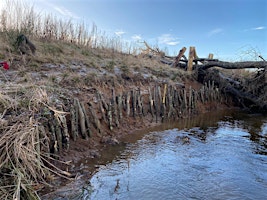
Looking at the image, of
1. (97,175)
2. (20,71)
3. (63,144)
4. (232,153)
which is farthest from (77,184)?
(20,71)

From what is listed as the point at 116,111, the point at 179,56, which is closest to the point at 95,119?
the point at 116,111

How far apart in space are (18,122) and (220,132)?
6720 millimetres

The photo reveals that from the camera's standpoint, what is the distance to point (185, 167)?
553 centimetres

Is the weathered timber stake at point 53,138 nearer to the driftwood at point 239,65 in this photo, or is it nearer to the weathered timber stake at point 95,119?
the weathered timber stake at point 95,119

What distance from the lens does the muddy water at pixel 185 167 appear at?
4.45 meters

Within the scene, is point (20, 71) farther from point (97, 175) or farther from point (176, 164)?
point (176, 164)

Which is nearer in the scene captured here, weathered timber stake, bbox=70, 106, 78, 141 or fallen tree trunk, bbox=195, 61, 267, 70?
weathered timber stake, bbox=70, 106, 78, 141

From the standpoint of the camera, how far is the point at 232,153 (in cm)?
655

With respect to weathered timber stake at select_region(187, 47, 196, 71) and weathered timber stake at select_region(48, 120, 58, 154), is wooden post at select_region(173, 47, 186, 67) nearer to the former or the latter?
weathered timber stake at select_region(187, 47, 196, 71)

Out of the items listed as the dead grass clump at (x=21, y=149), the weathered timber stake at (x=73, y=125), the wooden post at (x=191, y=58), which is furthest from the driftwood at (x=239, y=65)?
the dead grass clump at (x=21, y=149)

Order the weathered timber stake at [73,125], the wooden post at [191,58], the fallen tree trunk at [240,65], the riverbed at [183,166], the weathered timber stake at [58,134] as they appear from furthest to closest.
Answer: the wooden post at [191,58], the fallen tree trunk at [240,65], the weathered timber stake at [73,125], the weathered timber stake at [58,134], the riverbed at [183,166]

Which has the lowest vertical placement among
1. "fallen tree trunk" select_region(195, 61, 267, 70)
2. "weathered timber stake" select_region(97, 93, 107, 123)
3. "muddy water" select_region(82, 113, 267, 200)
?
"muddy water" select_region(82, 113, 267, 200)

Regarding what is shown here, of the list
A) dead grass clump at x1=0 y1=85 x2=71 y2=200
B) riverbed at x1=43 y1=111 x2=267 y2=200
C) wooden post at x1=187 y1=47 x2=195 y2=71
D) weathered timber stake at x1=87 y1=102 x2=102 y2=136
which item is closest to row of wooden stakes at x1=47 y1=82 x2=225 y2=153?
weathered timber stake at x1=87 y1=102 x2=102 y2=136

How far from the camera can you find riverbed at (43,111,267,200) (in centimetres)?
445
